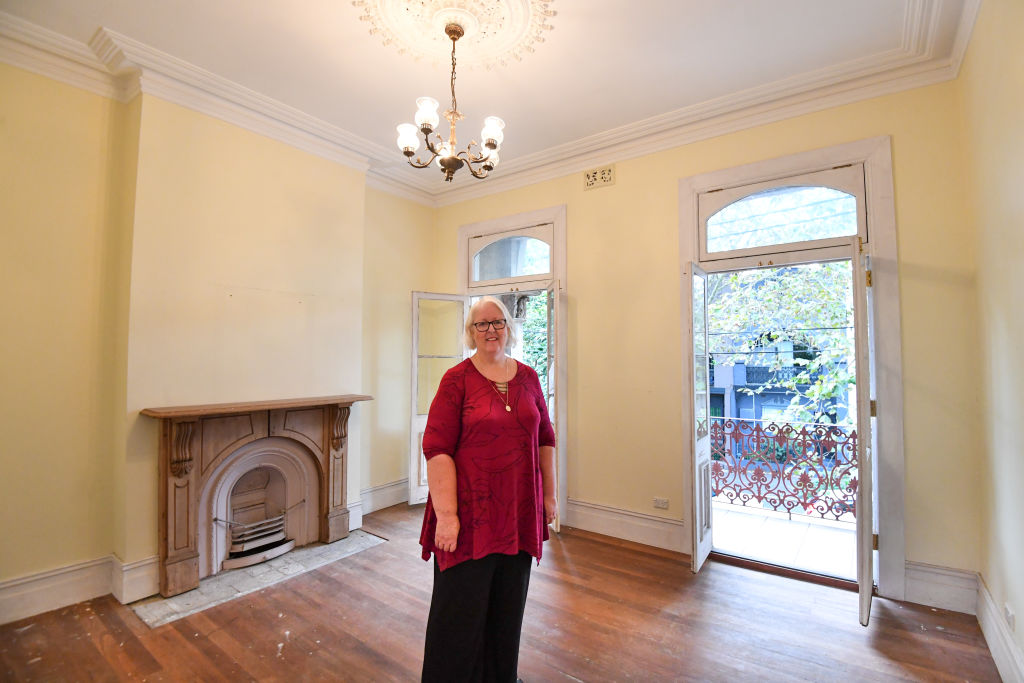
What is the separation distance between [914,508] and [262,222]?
461 centimetres

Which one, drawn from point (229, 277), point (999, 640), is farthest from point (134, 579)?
point (999, 640)

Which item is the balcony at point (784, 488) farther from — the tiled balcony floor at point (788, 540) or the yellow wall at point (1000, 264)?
the yellow wall at point (1000, 264)

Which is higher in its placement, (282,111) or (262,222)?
(282,111)

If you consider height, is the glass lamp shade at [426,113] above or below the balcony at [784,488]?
above

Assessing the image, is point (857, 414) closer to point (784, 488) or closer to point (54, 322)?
point (784, 488)

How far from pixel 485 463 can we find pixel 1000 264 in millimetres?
2503

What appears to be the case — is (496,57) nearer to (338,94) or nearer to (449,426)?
(338,94)

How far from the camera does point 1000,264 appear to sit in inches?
85.1

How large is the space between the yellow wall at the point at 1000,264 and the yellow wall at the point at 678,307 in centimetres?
15

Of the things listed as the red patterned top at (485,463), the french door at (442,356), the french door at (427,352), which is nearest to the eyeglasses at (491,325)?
the red patterned top at (485,463)

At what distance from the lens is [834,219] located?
3.06 metres

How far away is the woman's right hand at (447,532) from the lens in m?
1.64

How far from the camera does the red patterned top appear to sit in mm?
1697

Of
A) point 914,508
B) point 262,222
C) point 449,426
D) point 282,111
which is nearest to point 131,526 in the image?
point 262,222
